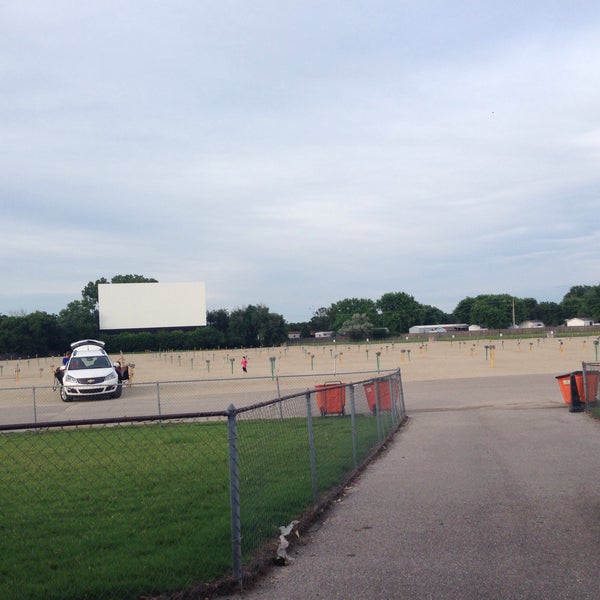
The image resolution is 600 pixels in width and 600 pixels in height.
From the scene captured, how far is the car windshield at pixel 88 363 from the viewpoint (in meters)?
30.7

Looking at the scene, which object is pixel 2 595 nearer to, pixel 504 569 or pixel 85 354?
pixel 504 569

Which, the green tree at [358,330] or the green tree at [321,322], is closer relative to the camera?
the green tree at [358,330]


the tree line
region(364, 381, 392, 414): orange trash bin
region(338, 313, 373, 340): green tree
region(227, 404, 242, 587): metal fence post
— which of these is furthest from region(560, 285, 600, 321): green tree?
region(227, 404, 242, 587): metal fence post

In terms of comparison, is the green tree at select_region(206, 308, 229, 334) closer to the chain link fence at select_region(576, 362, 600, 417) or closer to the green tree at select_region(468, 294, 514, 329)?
the green tree at select_region(468, 294, 514, 329)

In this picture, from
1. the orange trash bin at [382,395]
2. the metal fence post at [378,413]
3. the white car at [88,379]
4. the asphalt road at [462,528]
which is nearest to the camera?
the asphalt road at [462,528]

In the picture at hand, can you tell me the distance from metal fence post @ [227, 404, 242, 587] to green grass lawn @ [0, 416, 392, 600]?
246 millimetres

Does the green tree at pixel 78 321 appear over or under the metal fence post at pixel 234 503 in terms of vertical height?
over

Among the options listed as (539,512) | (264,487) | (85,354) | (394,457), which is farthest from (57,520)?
(85,354)

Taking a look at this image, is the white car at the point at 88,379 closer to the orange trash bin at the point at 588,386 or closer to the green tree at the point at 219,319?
the orange trash bin at the point at 588,386

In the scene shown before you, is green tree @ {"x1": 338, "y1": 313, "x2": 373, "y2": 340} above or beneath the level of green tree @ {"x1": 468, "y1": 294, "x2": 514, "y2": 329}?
beneath

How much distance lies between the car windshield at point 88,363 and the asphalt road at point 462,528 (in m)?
19.9

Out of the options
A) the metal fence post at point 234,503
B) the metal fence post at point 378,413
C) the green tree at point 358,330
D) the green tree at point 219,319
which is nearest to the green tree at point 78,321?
the green tree at point 219,319

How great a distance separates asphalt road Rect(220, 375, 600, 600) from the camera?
5.58 m

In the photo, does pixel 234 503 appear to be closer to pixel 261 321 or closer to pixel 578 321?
pixel 261 321
